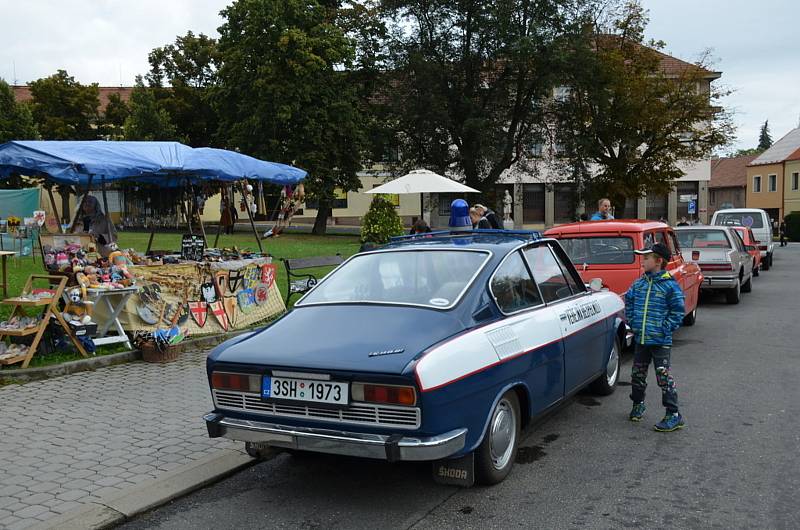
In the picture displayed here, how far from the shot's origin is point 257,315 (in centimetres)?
1129

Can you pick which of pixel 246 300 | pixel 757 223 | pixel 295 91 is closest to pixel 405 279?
pixel 246 300

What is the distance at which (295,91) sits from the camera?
3494 cm

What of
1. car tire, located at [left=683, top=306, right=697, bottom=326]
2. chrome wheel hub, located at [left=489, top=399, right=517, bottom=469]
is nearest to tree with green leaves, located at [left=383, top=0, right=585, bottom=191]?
car tire, located at [left=683, top=306, right=697, bottom=326]

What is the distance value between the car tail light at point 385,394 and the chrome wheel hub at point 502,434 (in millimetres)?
866

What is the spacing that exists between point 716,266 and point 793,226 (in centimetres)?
4288

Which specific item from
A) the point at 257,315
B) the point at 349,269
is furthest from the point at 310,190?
the point at 349,269

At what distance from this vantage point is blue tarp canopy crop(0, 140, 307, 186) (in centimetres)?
918

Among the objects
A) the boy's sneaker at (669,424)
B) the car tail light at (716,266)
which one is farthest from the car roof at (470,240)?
the car tail light at (716,266)

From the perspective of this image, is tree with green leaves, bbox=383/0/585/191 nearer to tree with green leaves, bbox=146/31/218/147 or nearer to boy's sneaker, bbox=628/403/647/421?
tree with green leaves, bbox=146/31/218/147

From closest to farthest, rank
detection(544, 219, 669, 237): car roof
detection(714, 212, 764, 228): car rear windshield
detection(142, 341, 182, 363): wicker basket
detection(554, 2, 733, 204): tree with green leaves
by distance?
detection(142, 341, 182, 363): wicker basket
detection(544, 219, 669, 237): car roof
detection(714, 212, 764, 228): car rear windshield
detection(554, 2, 733, 204): tree with green leaves

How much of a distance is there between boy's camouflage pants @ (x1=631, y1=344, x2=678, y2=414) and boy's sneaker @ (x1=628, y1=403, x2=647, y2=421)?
4 centimetres

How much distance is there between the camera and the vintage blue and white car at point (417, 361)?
4133 millimetres

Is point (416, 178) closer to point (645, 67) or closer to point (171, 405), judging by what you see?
point (171, 405)

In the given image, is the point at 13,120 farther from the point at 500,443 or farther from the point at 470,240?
the point at 500,443
